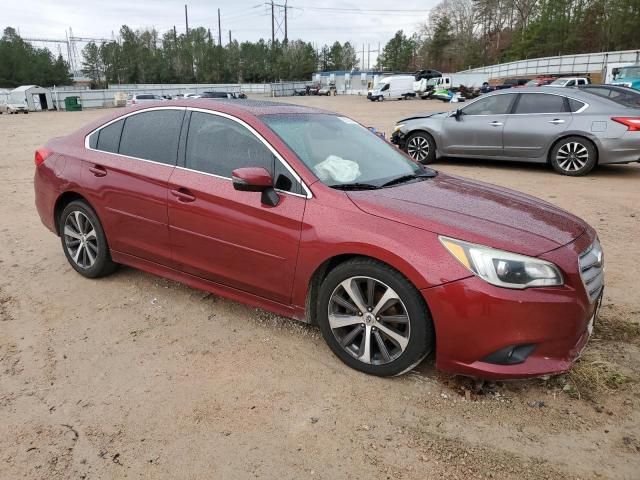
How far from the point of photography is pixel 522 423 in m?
2.71

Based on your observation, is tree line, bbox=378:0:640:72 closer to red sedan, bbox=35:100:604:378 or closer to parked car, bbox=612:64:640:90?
parked car, bbox=612:64:640:90

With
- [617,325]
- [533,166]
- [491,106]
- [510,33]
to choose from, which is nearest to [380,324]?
[617,325]

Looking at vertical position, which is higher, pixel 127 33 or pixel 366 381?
pixel 127 33

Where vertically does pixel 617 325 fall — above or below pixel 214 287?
below

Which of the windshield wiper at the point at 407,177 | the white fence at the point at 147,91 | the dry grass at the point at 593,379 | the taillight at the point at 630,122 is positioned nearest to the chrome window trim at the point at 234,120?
the windshield wiper at the point at 407,177

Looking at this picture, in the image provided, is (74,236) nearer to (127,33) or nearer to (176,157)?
(176,157)

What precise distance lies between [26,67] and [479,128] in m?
75.0

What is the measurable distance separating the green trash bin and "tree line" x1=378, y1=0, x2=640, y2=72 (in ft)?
184

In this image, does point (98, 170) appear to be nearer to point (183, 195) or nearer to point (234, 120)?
point (183, 195)

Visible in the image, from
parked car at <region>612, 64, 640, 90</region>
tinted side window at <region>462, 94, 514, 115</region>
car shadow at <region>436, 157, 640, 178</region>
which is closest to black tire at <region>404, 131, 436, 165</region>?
car shadow at <region>436, 157, 640, 178</region>

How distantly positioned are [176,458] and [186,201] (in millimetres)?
1791

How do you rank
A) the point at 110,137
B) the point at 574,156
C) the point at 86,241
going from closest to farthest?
1. the point at 110,137
2. the point at 86,241
3. the point at 574,156

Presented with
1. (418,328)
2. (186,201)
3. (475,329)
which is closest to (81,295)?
(186,201)

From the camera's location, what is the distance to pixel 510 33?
9319cm
